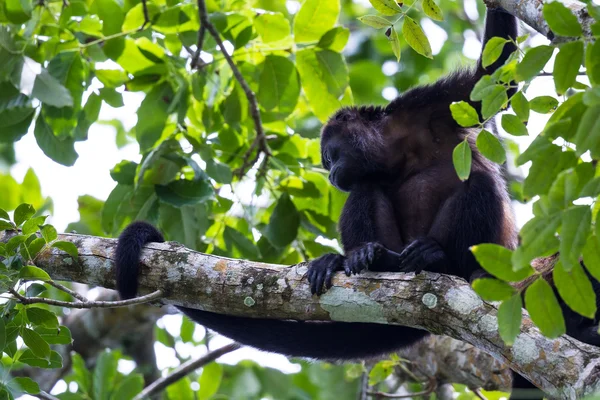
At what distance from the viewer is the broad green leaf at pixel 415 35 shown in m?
2.71

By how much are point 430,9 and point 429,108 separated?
1.59 meters

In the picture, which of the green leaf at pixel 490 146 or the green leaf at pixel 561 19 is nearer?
the green leaf at pixel 561 19

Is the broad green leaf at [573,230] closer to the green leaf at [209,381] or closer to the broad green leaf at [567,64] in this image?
the broad green leaf at [567,64]

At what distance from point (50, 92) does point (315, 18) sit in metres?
1.62

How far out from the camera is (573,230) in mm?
1674

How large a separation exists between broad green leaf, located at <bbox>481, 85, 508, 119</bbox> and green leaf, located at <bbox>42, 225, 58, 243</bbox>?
1.87m

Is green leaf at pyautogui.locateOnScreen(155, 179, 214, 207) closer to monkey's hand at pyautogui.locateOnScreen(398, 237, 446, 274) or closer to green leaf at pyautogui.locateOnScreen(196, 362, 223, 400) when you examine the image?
monkey's hand at pyautogui.locateOnScreen(398, 237, 446, 274)

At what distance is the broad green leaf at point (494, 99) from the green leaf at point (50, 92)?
8.41ft

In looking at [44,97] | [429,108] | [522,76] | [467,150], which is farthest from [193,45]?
[522,76]

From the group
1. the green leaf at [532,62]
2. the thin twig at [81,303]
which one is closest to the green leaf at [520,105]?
the green leaf at [532,62]

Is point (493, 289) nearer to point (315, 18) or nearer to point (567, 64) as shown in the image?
point (567, 64)

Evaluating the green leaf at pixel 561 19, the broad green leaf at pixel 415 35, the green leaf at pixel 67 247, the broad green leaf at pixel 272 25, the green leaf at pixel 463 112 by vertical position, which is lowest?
the green leaf at pixel 67 247

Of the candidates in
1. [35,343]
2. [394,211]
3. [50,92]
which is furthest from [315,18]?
[35,343]

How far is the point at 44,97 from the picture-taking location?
12.8 feet
